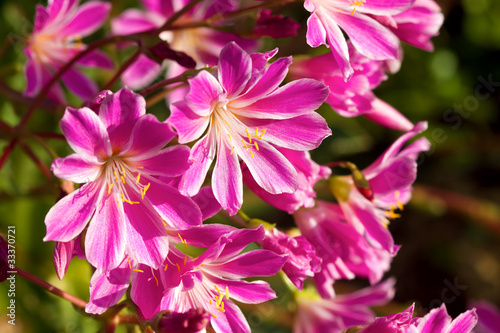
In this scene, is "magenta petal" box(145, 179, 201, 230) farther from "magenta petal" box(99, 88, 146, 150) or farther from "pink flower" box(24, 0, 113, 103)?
"pink flower" box(24, 0, 113, 103)

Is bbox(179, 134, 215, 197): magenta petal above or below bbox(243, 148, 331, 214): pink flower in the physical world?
above

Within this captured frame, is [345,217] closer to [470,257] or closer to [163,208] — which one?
[163,208]

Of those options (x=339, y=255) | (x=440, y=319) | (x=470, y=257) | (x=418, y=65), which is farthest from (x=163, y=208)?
(x=470, y=257)

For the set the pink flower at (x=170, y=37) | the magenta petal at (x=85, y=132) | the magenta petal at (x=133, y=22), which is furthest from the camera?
the magenta petal at (x=133, y=22)

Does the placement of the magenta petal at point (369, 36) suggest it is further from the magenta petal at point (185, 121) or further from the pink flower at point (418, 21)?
the magenta petal at point (185, 121)

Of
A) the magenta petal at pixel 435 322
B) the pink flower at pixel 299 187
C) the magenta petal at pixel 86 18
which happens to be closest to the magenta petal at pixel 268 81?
the pink flower at pixel 299 187

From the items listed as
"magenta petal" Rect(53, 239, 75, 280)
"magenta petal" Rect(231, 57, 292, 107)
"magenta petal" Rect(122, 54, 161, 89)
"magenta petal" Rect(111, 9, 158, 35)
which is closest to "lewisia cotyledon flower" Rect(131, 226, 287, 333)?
"magenta petal" Rect(53, 239, 75, 280)
